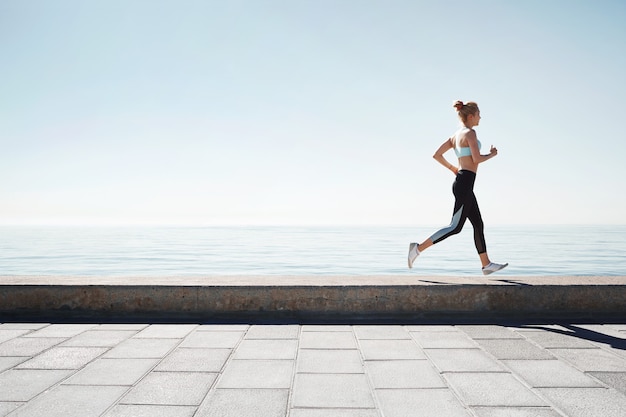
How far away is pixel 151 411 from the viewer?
2377mm

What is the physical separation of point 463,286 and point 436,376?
72.8 inches

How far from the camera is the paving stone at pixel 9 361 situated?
3078 millimetres

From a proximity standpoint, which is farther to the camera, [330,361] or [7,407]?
[330,361]

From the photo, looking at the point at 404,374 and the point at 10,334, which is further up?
the point at 10,334

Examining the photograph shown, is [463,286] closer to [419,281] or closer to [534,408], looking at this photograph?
[419,281]

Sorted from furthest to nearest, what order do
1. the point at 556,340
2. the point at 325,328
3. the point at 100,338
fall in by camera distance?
the point at 325,328 → the point at 100,338 → the point at 556,340

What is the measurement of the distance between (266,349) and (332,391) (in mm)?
984

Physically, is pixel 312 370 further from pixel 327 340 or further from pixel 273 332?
pixel 273 332

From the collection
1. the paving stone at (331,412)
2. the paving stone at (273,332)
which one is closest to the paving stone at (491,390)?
the paving stone at (331,412)

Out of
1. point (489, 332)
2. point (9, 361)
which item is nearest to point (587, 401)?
point (489, 332)

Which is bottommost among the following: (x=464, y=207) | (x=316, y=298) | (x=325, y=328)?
(x=325, y=328)

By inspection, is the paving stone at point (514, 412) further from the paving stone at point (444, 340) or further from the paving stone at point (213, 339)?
the paving stone at point (213, 339)

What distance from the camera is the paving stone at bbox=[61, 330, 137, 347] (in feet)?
12.1

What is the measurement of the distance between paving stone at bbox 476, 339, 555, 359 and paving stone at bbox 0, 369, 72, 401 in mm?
3020
